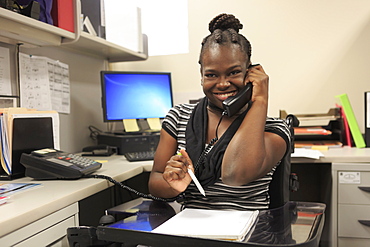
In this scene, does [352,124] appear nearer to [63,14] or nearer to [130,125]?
[130,125]

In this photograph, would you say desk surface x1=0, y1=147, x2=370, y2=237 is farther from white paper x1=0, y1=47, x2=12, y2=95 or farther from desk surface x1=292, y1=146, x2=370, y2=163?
white paper x1=0, y1=47, x2=12, y2=95

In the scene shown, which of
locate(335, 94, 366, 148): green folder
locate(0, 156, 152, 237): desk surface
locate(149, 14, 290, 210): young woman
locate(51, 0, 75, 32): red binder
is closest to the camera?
locate(0, 156, 152, 237): desk surface

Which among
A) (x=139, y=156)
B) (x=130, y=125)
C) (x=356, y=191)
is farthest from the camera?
(x=130, y=125)

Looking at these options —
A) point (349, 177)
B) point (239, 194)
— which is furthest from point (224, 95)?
point (349, 177)

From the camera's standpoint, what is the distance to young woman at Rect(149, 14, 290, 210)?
3.29 ft

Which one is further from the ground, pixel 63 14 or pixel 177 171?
pixel 63 14

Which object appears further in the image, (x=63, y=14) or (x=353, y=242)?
(x=353, y=242)

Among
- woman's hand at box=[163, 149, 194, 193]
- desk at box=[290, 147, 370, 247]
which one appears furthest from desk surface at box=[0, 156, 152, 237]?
desk at box=[290, 147, 370, 247]

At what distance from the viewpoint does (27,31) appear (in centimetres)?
126

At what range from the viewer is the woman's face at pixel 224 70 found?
1.07 meters

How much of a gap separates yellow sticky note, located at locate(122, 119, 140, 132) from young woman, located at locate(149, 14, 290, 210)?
32.6 inches

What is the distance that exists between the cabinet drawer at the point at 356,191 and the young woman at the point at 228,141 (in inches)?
23.5

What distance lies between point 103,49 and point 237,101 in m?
1.26

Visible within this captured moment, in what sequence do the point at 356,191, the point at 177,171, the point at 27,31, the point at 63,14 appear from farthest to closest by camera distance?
the point at 356,191
the point at 63,14
the point at 27,31
the point at 177,171
